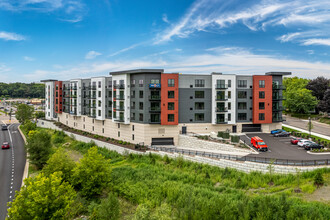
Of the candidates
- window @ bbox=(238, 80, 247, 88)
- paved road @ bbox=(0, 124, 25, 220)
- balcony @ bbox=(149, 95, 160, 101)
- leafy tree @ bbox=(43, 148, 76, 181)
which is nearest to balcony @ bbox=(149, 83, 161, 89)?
balcony @ bbox=(149, 95, 160, 101)

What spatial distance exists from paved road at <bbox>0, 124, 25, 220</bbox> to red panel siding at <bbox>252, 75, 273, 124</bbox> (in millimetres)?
44104

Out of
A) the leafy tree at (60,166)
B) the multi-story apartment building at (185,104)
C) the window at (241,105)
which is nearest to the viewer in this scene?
the leafy tree at (60,166)

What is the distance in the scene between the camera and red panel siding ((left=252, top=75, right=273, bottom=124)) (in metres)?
45.4

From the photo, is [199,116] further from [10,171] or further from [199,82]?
[10,171]

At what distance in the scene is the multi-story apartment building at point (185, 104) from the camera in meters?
42.0

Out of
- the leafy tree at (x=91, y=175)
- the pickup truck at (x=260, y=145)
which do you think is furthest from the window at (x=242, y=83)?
the leafy tree at (x=91, y=175)

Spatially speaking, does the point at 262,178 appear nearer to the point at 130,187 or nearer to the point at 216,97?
the point at 130,187

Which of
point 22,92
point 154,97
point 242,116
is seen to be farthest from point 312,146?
point 22,92

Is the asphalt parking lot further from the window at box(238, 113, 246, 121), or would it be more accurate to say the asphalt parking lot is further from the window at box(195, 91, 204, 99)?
the window at box(195, 91, 204, 99)

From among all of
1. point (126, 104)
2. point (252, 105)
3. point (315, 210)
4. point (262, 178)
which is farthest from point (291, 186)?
point (126, 104)

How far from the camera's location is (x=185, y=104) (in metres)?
44.4

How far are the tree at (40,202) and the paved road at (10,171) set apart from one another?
27.8 feet

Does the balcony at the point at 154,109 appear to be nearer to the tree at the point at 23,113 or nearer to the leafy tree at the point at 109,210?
the leafy tree at the point at 109,210

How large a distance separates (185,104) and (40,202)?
106 feet
